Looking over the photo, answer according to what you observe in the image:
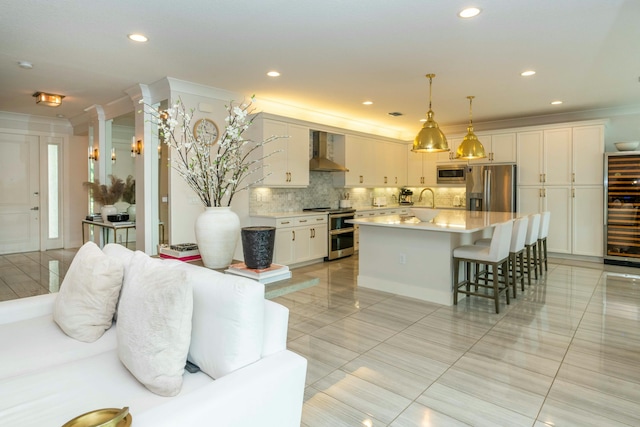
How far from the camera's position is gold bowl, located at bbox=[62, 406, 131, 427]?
3.19ft

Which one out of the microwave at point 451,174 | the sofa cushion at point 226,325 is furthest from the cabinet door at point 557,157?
the sofa cushion at point 226,325

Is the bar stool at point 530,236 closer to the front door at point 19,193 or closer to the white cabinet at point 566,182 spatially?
the white cabinet at point 566,182

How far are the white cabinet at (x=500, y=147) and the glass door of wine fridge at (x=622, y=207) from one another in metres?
1.49

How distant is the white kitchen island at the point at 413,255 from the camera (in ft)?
13.7

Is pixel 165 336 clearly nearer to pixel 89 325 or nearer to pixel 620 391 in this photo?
pixel 89 325

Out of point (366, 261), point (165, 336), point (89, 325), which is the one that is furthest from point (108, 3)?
point (366, 261)

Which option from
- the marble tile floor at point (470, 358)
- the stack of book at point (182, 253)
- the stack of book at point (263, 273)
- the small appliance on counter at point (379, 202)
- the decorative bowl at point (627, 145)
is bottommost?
the marble tile floor at point (470, 358)

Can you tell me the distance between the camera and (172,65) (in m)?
4.28

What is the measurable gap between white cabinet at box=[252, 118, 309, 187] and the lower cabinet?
2.00 ft

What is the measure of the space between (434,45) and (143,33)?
2.76 m

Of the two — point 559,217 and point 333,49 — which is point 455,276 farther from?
point 559,217

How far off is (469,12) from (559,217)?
5229 millimetres

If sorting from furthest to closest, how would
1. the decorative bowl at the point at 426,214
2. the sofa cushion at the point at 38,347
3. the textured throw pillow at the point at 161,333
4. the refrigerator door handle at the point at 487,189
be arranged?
Result: the refrigerator door handle at the point at 487,189 → the decorative bowl at the point at 426,214 → the sofa cushion at the point at 38,347 → the textured throw pillow at the point at 161,333

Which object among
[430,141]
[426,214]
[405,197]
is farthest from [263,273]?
[405,197]
